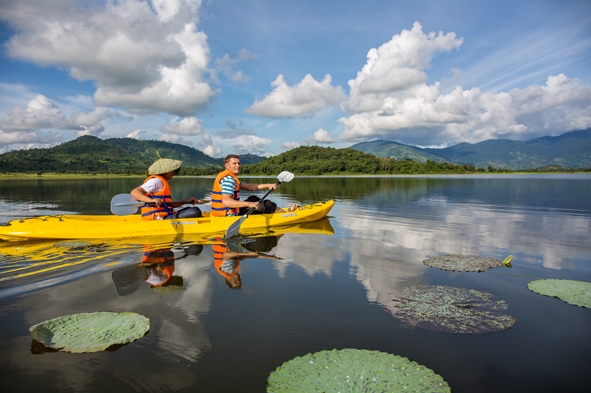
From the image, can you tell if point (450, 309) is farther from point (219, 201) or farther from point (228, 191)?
point (219, 201)

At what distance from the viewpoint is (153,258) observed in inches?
296

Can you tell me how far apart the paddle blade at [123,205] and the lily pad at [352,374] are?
7.90 m

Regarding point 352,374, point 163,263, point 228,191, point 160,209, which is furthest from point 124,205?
point 352,374

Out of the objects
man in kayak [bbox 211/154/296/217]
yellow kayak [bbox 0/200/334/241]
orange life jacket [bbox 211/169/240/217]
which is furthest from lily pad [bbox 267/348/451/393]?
orange life jacket [bbox 211/169/240/217]

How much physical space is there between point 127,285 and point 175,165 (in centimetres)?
409

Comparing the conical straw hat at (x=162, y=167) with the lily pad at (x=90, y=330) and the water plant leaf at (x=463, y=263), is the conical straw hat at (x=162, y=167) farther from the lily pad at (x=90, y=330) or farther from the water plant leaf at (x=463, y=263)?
the water plant leaf at (x=463, y=263)

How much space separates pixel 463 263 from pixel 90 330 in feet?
21.4

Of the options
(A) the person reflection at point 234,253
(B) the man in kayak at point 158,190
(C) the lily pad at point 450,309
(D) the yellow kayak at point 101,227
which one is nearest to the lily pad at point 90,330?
(A) the person reflection at point 234,253

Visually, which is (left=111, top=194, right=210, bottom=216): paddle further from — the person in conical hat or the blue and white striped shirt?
Answer: the blue and white striped shirt

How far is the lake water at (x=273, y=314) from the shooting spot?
10.9 ft

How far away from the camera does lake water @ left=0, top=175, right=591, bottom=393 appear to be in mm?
3320

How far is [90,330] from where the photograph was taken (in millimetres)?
4023

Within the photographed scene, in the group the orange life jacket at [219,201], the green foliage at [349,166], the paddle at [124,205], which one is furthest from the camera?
the green foliage at [349,166]

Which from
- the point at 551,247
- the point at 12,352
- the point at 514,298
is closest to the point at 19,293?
the point at 12,352
